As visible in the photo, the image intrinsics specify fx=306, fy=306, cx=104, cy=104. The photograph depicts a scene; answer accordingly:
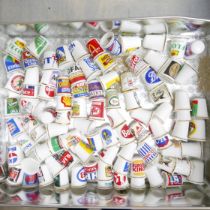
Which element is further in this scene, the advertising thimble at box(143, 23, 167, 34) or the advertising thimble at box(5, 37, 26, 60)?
the advertising thimble at box(5, 37, 26, 60)

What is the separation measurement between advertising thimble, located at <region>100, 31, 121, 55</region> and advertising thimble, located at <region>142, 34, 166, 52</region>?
4.2 inches

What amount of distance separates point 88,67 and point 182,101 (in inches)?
14.8

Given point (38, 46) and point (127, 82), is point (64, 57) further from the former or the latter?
point (127, 82)

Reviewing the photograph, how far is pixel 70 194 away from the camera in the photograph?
115 centimetres

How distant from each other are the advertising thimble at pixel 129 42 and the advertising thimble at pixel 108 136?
302mm

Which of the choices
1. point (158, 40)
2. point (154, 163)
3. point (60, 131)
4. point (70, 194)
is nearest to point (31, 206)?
point (70, 194)

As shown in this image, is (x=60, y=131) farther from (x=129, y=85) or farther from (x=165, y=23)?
(x=165, y=23)

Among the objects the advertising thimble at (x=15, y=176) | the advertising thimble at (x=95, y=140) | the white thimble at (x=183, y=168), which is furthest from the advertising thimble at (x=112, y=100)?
the advertising thimble at (x=15, y=176)

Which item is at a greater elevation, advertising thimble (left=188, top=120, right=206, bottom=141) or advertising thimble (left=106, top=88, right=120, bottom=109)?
advertising thimble (left=106, top=88, right=120, bottom=109)

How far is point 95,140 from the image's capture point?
1166 mm

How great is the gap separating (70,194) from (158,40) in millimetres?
663

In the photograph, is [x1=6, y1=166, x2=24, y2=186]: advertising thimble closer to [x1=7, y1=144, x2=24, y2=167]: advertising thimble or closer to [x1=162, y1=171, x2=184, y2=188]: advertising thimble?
[x1=7, y1=144, x2=24, y2=167]: advertising thimble

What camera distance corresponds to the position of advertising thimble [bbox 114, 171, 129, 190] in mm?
1147

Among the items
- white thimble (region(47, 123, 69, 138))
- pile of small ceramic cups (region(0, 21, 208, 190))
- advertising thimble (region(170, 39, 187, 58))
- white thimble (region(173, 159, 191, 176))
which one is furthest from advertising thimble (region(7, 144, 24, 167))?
advertising thimble (region(170, 39, 187, 58))
